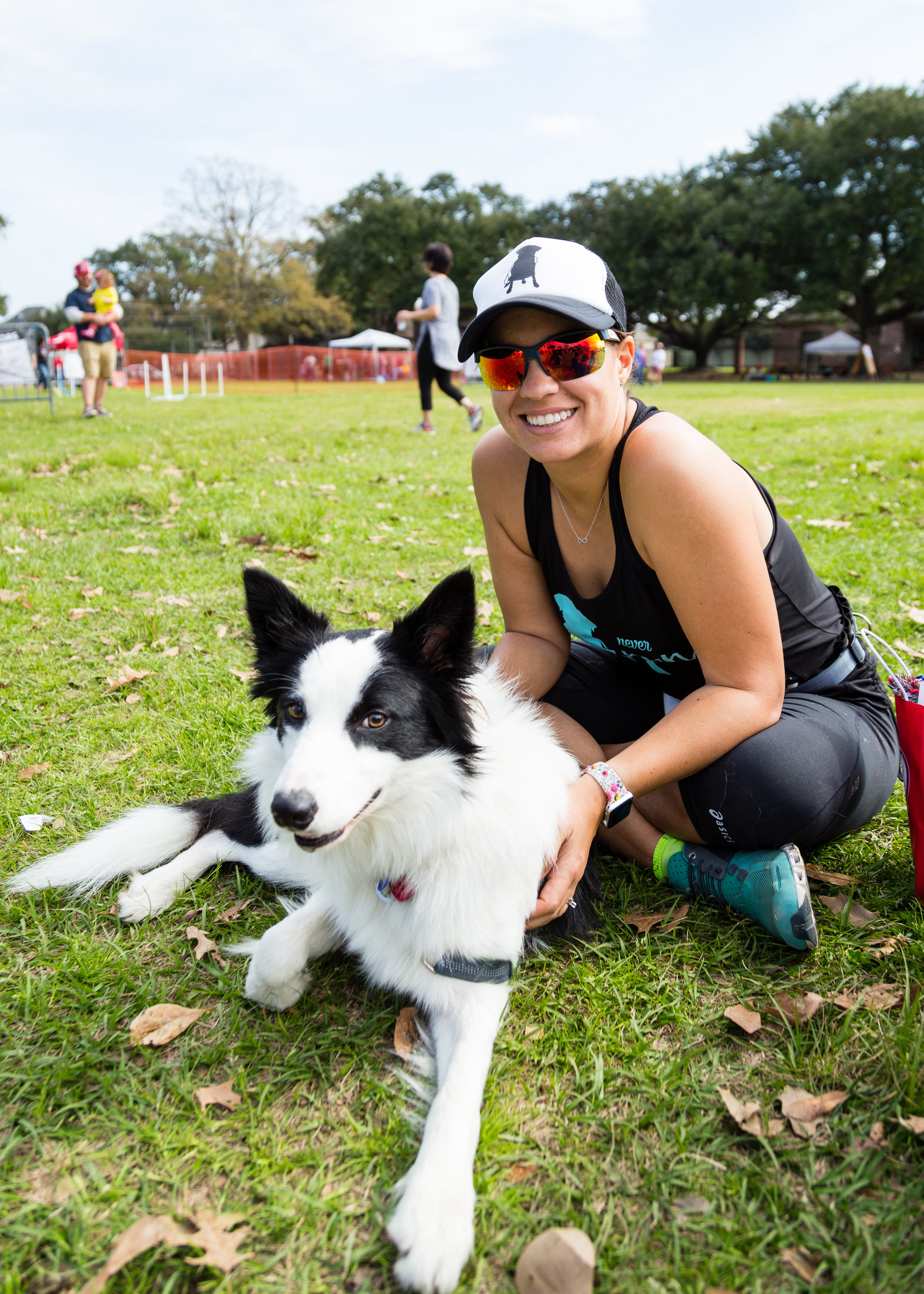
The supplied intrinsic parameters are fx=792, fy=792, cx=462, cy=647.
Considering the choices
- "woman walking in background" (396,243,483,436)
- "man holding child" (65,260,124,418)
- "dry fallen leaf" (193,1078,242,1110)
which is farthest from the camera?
"man holding child" (65,260,124,418)

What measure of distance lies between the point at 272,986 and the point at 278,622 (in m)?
0.99

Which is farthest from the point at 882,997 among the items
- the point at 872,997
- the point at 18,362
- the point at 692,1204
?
the point at 18,362

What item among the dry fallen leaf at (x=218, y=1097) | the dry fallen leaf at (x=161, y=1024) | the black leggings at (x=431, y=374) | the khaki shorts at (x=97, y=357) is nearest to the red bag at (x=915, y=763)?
the dry fallen leaf at (x=218, y=1097)

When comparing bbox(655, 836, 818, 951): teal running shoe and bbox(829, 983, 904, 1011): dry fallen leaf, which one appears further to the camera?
bbox(655, 836, 818, 951): teal running shoe

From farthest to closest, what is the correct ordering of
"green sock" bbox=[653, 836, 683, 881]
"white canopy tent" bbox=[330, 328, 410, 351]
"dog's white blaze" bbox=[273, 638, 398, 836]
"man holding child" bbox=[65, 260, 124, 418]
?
"white canopy tent" bbox=[330, 328, 410, 351] → "man holding child" bbox=[65, 260, 124, 418] → "green sock" bbox=[653, 836, 683, 881] → "dog's white blaze" bbox=[273, 638, 398, 836]

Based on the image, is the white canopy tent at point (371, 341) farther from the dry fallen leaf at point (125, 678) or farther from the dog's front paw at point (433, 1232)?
the dog's front paw at point (433, 1232)

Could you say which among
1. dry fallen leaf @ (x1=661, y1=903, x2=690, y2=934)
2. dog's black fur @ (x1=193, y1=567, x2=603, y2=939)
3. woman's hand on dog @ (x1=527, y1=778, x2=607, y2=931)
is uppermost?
dog's black fur @ (x1=193, y1=567, x2=603, y2=939)

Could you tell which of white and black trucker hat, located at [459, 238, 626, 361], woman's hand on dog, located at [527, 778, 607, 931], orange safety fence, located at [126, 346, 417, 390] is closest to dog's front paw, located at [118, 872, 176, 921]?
woman's hand on dog, located at [527, 778, 607, 931]

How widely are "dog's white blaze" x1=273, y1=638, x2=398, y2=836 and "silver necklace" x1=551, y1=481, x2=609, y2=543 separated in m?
0.90

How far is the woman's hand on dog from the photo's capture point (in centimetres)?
213

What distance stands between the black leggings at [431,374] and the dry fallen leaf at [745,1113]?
1016 cm

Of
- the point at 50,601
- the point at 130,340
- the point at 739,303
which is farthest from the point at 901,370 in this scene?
the point at 50,601

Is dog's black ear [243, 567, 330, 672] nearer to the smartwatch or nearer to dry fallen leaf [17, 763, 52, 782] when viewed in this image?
the smartwatch

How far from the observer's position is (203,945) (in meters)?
2.39
